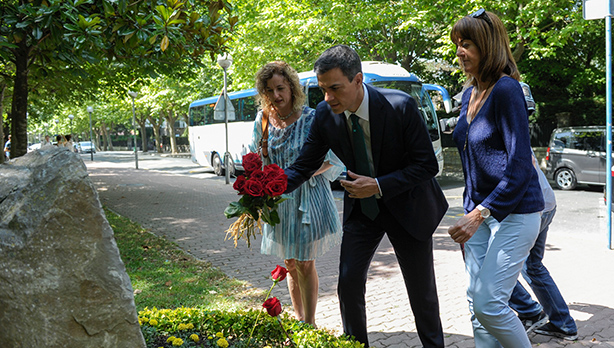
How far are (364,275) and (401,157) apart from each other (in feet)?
2.38

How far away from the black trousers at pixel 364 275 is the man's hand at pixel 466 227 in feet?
1.63

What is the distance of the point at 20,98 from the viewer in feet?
27.8

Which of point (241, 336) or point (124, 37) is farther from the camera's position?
point (124, 37)

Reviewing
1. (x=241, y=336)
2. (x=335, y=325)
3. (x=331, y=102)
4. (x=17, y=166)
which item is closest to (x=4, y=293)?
(x=17, y=166)

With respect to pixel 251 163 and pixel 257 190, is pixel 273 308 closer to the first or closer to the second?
pixel 257 190

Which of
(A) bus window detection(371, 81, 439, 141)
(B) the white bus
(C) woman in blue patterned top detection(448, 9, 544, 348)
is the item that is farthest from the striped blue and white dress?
(A) bus window detection(371, 81, 439, 141)

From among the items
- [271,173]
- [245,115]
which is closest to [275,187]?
[271,173]

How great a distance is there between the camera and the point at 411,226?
291 cm

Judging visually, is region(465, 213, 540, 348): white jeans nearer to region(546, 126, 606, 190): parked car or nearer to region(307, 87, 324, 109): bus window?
region(546, 126, 606, 190): parked car

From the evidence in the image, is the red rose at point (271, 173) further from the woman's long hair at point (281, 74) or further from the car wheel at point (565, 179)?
the car wheel at point (565, 179)

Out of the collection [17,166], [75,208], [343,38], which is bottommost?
[75,208]

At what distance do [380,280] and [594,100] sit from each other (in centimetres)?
1793

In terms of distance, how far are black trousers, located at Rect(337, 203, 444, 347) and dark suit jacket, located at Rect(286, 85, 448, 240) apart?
0.45 feet

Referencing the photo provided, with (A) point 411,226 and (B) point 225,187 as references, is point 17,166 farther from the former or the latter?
(B) point 225,187
